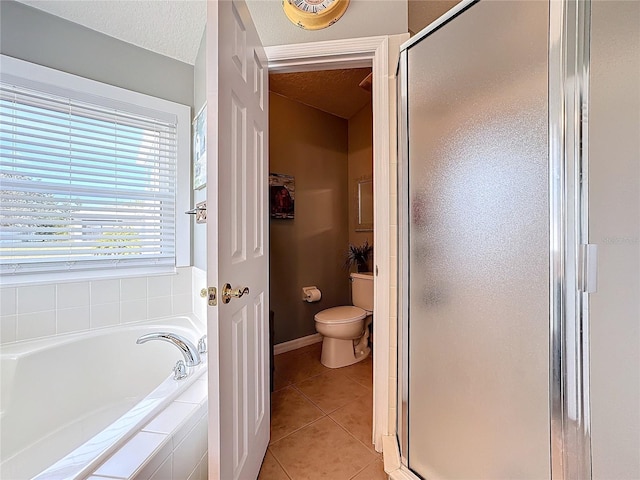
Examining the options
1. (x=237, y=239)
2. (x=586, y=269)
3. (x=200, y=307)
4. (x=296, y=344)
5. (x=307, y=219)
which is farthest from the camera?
(x=307, y=219)

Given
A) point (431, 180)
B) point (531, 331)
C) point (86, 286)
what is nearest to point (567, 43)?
point (431, 180)

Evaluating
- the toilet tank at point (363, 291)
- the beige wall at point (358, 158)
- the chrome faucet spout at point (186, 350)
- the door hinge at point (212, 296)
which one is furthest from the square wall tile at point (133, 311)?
the beige wall at point (358, 158)

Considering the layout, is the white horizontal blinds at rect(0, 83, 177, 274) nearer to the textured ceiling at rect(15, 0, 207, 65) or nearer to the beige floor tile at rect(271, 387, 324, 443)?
the textured ceiling at rect(15, 0, 207, 65)

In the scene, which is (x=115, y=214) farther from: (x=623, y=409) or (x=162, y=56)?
(x=623, y=409)

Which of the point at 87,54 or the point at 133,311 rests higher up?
the point at 87,54

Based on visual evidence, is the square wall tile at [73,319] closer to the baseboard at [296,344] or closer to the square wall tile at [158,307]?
the square wall tile at [158,307]

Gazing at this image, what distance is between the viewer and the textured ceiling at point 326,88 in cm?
233

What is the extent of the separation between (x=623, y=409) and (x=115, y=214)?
2.50 m

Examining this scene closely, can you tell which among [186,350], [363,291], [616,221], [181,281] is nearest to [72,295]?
[181,281]

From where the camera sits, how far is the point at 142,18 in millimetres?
1581

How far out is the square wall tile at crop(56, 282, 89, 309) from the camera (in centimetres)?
155

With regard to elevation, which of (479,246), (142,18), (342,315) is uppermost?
(142,18)

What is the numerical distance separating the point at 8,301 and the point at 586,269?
2490 mm

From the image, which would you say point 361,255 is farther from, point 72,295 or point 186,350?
point 72,295
